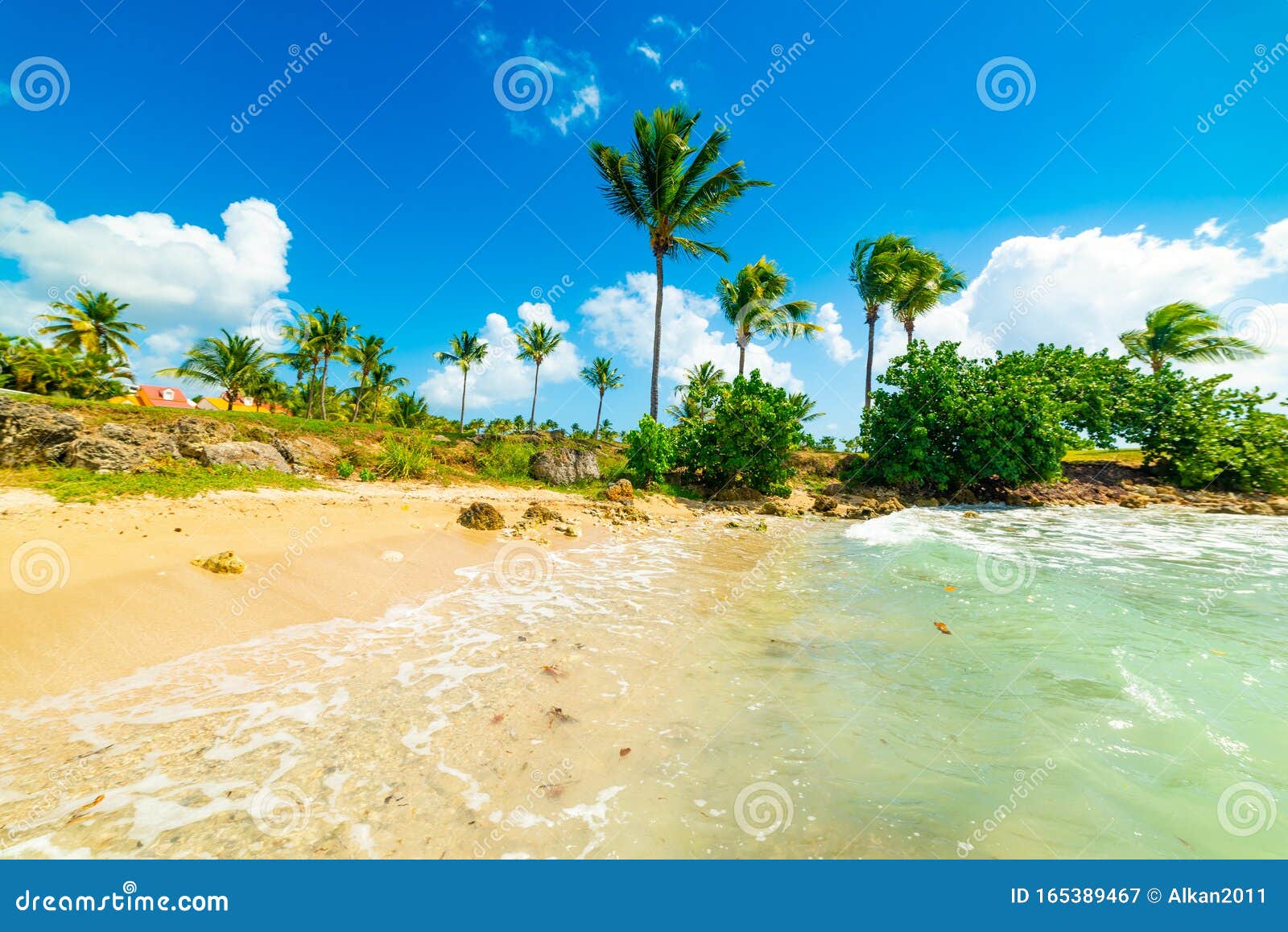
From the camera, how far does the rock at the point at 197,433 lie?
35.0 ft

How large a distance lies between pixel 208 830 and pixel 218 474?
10295 millimetres

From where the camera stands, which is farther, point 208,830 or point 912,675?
point 912,675

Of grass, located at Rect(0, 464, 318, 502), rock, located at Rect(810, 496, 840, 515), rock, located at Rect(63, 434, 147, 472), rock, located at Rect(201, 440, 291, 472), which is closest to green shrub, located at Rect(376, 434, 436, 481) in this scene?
rock, located at Rect(201, 440, 291, 472)

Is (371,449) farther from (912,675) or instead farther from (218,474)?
(912,675)

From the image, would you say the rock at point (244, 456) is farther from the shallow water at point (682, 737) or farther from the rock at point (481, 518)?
the shallow water at point (682, 737)

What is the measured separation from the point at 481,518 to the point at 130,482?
5.64m

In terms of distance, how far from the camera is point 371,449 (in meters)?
16.0

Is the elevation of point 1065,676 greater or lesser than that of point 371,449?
lesser

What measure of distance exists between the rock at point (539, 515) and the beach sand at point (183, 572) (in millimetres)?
991

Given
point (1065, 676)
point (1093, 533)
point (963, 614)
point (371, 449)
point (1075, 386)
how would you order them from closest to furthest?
1. point (1065, 676)
2. point (963, 614)
3. point (1093, 533)
4. point (371, 449)
5. point (1075, 386)

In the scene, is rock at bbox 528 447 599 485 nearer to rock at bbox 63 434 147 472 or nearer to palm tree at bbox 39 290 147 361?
rock at bbox 63 434 147 472
